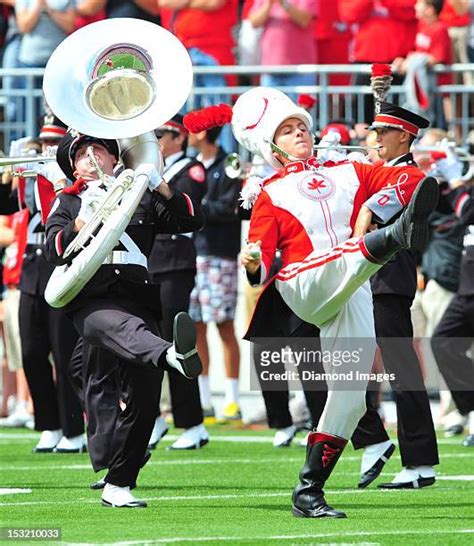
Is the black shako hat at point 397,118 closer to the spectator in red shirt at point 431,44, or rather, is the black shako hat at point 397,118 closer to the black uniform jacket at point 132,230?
the black uniform jacket at point 132,230

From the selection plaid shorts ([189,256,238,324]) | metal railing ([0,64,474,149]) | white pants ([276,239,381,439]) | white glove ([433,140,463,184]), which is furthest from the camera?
metal railing ([0,64,474,149])

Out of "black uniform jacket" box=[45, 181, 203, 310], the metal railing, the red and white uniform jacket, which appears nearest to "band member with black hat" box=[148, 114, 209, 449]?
the metal railing

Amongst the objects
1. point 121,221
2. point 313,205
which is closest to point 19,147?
point 121,221

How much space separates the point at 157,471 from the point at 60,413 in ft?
5.20

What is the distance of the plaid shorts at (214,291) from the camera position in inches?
567

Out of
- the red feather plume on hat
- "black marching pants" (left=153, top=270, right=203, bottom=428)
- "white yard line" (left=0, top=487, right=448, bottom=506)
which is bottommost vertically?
"white yard line" (left=0, top=487, right=448, bottom=506)

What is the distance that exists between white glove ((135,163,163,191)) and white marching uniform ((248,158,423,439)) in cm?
51

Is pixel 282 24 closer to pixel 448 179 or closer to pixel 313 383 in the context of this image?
pixel 448 179

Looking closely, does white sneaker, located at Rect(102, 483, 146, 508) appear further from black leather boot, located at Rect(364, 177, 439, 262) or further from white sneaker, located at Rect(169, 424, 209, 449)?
white sneaker, located at Rect(169, 424, 209, 449)

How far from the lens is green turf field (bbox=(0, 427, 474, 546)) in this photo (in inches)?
291

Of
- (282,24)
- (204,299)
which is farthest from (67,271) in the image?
(282,24)

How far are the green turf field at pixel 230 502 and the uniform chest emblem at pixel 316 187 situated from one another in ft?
5.08

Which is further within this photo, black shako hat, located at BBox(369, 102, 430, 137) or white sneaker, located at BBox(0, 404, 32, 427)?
white sneaker, located at BBox(0, 404, 32, 427)

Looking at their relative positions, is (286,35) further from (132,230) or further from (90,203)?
(90,203)
